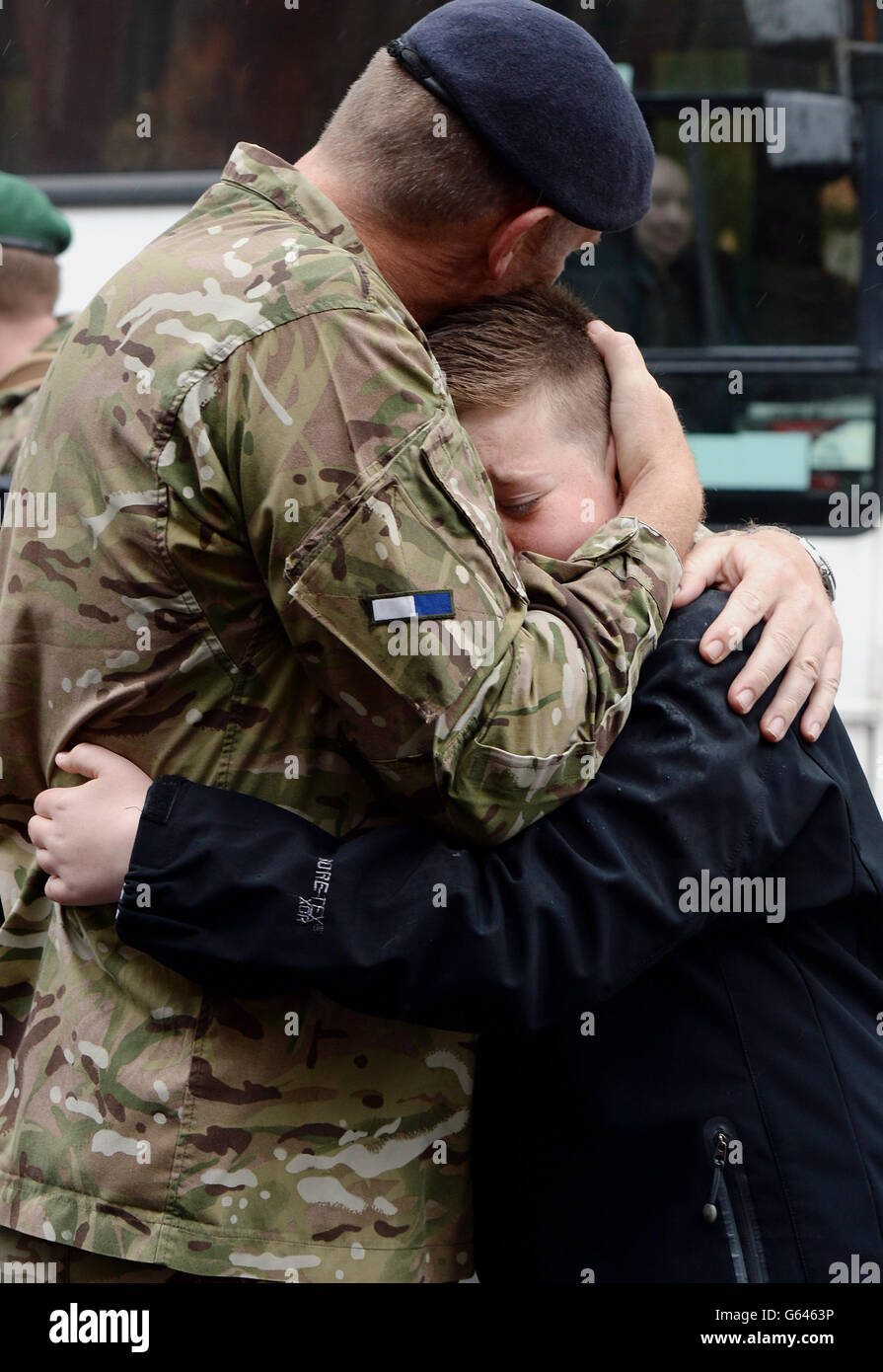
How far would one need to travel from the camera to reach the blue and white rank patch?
56.2 inches

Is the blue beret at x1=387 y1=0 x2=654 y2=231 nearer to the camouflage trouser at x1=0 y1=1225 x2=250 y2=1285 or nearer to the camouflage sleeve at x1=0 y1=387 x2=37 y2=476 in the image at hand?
the camouflage trouser at x1=0 y1=1225 x2=250 y2=1285

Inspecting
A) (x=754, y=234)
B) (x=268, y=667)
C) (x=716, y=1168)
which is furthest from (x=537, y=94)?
(x=754, y=234)

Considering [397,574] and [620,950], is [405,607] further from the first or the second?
[620,950]

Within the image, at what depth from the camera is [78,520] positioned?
60.2 inches

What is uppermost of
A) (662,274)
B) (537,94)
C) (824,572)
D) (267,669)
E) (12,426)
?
(662,274)

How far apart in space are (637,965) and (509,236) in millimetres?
874

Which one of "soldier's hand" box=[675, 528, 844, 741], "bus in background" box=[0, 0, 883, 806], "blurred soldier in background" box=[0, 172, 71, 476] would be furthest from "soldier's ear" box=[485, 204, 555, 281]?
"bus in background" box=[0, 0, 883, 806]

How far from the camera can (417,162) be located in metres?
1.67

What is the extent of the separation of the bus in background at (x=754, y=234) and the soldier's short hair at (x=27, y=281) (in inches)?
10.0

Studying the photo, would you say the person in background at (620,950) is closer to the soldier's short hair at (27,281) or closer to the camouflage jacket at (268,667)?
the camouflage jacket at (268,667)

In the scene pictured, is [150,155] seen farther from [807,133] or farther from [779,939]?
[779,939]

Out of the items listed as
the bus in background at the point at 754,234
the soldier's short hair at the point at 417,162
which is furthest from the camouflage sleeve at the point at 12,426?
the soldier's short hair at the point at 417,162
